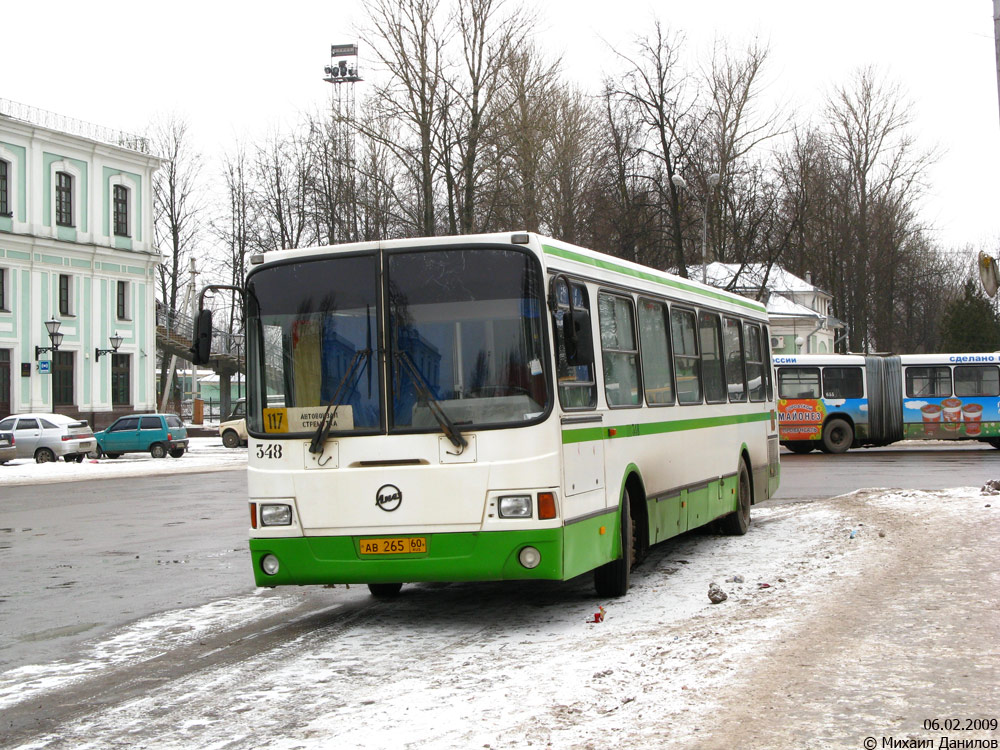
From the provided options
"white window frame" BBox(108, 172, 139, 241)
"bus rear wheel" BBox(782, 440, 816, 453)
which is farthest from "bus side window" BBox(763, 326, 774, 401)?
"white window frame" BBox(108, 172, 139, 241)

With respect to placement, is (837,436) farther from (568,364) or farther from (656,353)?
(568,364)

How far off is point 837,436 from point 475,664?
29716 millimetres

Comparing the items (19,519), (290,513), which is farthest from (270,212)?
(290,513)

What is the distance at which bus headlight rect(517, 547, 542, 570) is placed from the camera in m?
8.41

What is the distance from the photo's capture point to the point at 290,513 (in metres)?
8.79

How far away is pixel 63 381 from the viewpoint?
52.0 metres

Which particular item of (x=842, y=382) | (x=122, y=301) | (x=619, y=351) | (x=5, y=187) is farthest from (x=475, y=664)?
(x=122, y=301)

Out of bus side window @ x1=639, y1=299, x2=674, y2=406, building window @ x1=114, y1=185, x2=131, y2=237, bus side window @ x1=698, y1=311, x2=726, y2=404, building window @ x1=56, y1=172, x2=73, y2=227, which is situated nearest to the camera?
bus side window @ x1=639, y1=299, x2=674, y2=406

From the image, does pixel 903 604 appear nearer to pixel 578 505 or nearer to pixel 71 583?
pixel 578 505

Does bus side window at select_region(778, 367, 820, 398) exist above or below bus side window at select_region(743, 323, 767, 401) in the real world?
above

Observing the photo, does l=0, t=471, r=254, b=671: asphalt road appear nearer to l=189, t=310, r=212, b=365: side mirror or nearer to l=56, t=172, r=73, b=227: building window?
l=189, t=310, r=212, b=365: side mirror

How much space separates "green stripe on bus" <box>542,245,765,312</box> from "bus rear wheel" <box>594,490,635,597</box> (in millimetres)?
1923

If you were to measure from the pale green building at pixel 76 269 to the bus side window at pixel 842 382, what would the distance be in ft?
96.7

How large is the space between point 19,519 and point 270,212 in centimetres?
3401
